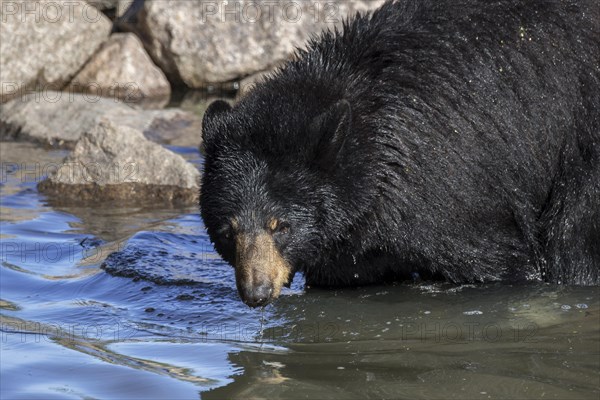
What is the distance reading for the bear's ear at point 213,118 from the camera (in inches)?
274

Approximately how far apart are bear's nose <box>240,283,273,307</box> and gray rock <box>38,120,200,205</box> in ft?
13.1

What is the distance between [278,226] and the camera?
668 centimetres

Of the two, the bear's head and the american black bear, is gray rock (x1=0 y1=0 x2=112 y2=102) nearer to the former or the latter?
the american black bear

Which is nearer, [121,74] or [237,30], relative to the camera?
[121,74]

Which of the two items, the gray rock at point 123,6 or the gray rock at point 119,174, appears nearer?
the gray rock at point 119,174

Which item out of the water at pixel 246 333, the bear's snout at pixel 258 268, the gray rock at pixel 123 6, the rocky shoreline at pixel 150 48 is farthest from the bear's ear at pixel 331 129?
the gray rock at pixel 123 6

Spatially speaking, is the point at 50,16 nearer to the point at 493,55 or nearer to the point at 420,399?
the point at 493,55

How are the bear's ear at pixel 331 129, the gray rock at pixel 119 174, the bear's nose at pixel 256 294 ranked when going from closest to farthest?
the bear's nose at pixel 256 294, the bear's ear at pixel 331 129, the gray rock at pixel 119 174

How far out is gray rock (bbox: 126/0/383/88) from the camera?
1479cm

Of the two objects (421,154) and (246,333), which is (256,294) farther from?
(421,154)

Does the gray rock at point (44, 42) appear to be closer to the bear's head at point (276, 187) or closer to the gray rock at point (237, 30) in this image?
the gray rock at point (237, 30)

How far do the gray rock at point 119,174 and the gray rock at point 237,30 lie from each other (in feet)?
14.7

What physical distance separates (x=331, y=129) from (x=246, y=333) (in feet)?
4.54

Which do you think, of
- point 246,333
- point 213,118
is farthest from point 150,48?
point 246,333
